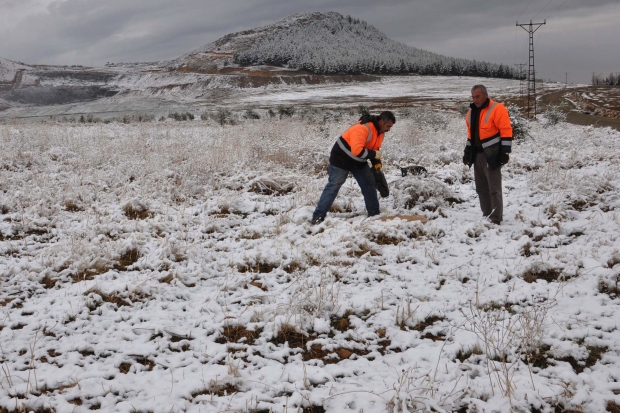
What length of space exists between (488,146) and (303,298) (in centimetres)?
399

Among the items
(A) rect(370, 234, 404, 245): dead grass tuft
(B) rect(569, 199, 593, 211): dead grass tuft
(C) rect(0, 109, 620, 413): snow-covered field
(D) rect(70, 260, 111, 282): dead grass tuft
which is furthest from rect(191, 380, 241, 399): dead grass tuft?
(B) rect(569, 199, 593, 211): dead grass tuft

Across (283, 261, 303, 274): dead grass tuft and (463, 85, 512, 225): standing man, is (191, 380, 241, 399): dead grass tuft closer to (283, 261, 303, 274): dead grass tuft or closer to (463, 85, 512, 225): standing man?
(283, 261, 303, 274): dead grass tuft

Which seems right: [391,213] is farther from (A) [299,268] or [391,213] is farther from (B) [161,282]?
(B) [161,282]

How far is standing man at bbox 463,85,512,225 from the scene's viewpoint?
5.96 m

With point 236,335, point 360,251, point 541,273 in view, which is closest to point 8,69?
point 360,251

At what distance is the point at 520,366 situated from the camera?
124 inches

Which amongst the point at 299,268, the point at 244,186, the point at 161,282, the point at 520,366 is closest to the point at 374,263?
the point at 299,268

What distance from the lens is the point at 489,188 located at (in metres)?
6.44

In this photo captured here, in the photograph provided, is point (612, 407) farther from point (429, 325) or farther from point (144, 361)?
point (144, 361)

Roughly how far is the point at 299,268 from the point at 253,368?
1964 millimetres

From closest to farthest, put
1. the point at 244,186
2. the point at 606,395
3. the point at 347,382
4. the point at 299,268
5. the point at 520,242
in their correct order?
1. the point at 606,395
2. the point at 347,382
3. the point at 299,268
4. the point at 520,242
5. the point at 244,186

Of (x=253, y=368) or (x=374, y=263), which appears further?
(x=374, y=263)

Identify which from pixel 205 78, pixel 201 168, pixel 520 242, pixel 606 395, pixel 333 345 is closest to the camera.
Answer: pixel 606 395

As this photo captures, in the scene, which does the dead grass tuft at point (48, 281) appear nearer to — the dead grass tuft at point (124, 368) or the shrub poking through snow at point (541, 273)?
the dead grass tuft at point (124, 368)
